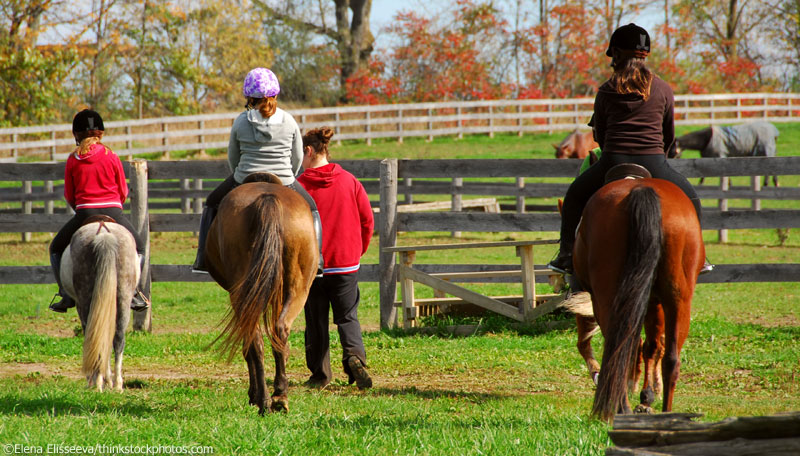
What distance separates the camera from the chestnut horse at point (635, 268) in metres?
4.21

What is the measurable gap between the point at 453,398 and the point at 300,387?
1.37 meters

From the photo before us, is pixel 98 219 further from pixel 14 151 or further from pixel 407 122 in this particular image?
pixel 407 122

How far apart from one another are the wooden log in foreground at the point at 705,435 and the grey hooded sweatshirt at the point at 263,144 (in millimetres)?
3467

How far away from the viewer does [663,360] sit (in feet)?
14.9

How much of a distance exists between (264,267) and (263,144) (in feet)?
3.90

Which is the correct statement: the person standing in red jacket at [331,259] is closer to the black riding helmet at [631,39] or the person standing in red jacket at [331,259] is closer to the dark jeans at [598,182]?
the dark jeans at [598,182]

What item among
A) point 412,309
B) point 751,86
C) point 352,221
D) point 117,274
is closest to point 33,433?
point 117,274

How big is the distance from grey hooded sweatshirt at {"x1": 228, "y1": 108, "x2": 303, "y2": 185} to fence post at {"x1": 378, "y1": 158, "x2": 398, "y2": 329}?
3251 mm

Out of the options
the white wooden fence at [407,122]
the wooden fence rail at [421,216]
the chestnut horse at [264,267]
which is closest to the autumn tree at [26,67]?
the white wooden fence at [407,122]

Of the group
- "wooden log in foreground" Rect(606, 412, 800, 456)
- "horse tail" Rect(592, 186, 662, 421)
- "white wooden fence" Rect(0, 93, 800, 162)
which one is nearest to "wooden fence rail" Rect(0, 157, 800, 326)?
"horse tail" Rect(592, 186, 662, 421)

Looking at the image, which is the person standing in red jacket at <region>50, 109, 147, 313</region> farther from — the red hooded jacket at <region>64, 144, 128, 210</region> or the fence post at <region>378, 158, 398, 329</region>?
the fence post at <region>378, 158, 398, 329</region>

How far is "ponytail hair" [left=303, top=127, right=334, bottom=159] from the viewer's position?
6664mm

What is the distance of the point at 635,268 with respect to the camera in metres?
4.30

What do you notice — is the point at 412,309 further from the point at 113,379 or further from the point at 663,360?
the point at 663,360
